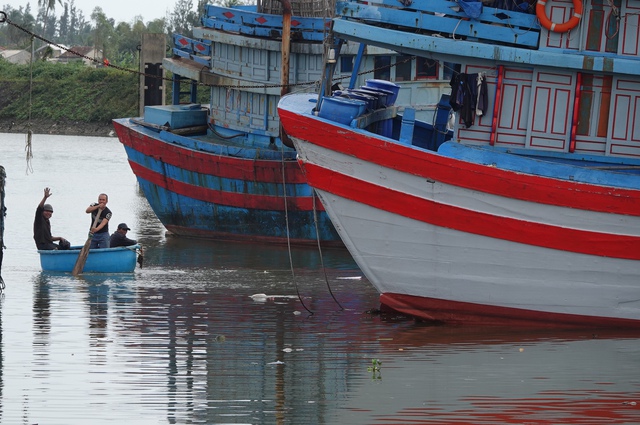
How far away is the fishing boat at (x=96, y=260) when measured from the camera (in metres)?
17.5

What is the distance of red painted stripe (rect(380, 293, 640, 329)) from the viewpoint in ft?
43.9

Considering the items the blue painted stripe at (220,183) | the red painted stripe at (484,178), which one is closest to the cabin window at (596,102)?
the red painted stripe at (484,178)

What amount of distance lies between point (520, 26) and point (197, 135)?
1265 centimetres

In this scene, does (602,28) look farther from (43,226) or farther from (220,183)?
(220,183)

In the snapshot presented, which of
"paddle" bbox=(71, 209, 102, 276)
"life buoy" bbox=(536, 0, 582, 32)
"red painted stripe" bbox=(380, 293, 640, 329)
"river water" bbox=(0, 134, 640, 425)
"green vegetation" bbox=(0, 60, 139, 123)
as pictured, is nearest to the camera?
"river water" bbox=(0, 134, 640, 425)

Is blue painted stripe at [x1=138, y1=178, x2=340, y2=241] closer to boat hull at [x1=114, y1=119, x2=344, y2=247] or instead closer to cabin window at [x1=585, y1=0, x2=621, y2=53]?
boat hull at [x1=114, y1=119, x2=344, y2=247]

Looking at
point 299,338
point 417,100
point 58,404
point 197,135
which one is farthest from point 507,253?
point 197,135

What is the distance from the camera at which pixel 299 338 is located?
42.5ft

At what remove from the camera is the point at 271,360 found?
11836mm

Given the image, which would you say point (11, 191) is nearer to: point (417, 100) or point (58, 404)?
point (417, 100)

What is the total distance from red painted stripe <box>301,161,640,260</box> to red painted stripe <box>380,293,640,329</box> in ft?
3.11

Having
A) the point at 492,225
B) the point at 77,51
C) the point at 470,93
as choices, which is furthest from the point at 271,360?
the point at 77,51

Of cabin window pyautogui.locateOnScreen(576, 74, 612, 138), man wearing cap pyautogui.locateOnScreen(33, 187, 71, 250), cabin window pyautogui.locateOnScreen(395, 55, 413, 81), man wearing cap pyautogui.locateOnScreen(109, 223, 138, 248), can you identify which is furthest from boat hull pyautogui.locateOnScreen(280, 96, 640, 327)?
cabin window pyautogui.locateOnScreen(395, 55, 413, 81)

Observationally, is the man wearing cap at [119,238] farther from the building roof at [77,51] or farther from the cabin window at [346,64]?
the building roof at [77,51]
